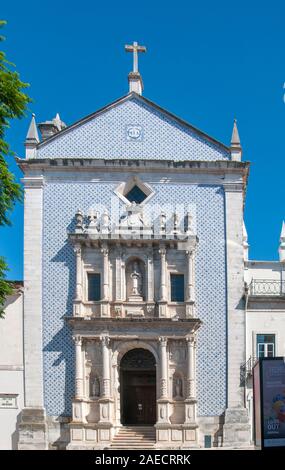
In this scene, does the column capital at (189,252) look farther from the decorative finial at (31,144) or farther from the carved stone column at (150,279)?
the decorative finial at (31,144)

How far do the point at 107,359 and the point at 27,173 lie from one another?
782 centimetres

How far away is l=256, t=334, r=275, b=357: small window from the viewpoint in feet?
99.8

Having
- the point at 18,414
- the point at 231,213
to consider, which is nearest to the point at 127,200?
the point at 231,213

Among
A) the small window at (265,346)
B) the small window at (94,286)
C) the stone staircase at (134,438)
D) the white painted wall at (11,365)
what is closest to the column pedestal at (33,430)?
the white painted wall at (11,365)

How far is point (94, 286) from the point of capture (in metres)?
30.4

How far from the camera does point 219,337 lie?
3025 centimetres

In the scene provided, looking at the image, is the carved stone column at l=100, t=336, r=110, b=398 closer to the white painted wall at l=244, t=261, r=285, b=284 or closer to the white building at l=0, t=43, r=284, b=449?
the white building at l=0, t=43, r=284, b=449

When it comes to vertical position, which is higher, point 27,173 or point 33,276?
point 27,173

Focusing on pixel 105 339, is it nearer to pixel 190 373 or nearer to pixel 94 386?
pixel 94 386

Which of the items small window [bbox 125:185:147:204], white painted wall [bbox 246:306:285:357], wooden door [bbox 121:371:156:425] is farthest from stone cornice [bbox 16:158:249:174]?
wooden door [bbox 121:371:156:425]

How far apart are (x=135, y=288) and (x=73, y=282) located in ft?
7.71

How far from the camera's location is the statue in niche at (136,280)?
1190 inches

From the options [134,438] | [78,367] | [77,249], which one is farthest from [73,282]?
[134,438]
